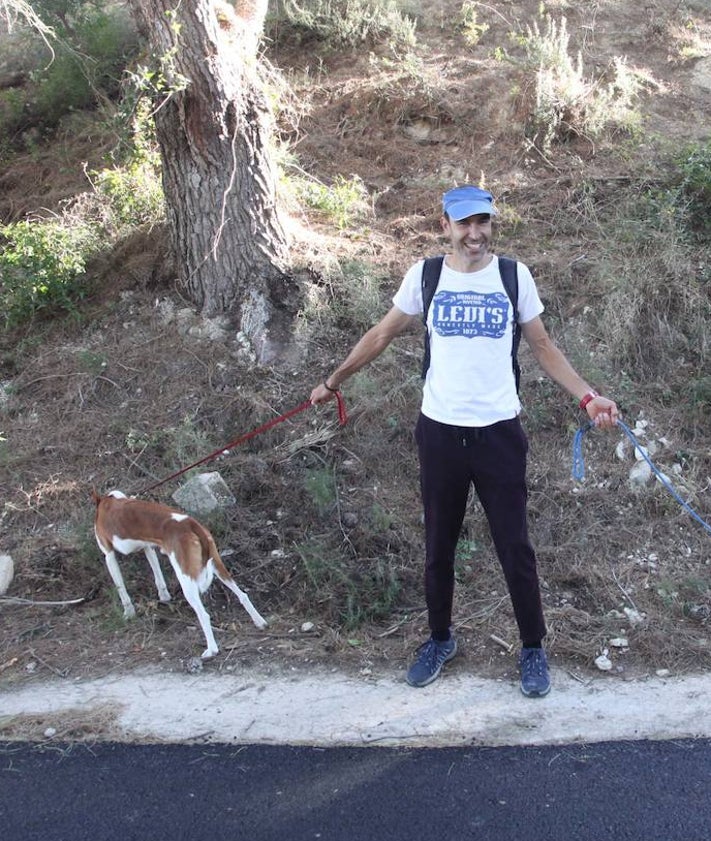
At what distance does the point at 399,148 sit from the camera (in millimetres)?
8672

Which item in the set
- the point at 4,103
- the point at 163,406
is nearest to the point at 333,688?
the point at 163,406

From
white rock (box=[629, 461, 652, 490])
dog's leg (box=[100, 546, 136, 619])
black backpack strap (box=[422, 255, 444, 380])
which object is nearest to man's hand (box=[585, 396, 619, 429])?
black backpack strap (box=[422, 255, 444, 380])

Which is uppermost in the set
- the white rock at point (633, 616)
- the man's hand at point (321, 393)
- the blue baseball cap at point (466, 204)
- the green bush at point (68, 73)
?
the green bush at point (68, 73)

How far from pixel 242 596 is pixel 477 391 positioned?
1919 millimetres

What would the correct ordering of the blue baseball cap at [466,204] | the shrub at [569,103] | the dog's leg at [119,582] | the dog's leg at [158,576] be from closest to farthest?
the blue baseball cap at [466,204]
the dog's leg at [119,582]
the dog's leg at [158,576]
the shrub at [569,103]

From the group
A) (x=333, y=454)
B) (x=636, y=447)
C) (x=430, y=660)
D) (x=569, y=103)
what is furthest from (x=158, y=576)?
(x=569, y=103)

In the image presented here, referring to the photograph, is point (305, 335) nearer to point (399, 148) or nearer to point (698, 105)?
point (399, 148)

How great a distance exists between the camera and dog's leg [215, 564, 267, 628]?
15.0ft

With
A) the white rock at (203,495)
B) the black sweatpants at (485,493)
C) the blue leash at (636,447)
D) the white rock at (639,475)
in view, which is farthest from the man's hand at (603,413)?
the white rock at (203,495)

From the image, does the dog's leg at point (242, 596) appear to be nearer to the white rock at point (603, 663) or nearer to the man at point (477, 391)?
the man at point (477, 391)

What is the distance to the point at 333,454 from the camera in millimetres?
5852

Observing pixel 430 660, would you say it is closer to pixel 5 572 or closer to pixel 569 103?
pixel 5 572

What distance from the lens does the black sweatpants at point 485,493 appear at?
366 cm

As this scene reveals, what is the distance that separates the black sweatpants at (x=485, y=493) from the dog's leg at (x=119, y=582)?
1.93m
